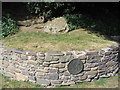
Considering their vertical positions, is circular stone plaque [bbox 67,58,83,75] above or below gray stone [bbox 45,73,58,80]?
above

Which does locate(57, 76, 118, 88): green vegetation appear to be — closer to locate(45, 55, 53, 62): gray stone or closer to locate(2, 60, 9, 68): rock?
locate(45, 55, 53, 62): gray stone

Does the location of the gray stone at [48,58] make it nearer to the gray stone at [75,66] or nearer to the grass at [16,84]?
the gray stone at [75,66]

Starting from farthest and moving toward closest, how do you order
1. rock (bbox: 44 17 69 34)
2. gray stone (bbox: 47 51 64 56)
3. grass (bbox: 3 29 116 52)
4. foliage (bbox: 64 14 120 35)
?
foliage (bbox: 64 14 120 35) < rock (bbox: 44 17 69 34) < grass (bbox: 3 29 116 52) < gray stone (bbox: 47 51 64 56)

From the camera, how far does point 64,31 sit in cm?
648

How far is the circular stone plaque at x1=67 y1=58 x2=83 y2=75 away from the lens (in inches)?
163

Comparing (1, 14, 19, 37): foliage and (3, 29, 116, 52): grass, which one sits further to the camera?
(1, 14, 19, 37): foliage

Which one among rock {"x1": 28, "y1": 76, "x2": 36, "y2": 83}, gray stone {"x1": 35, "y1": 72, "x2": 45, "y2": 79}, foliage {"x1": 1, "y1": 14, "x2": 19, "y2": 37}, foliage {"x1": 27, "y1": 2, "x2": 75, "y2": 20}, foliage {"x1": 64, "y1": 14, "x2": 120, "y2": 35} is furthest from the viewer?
foliage {"x1": 27, "y1": 2, "x2": 75, "y2": 20}

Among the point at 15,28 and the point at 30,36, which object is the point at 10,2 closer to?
the point at 15,28

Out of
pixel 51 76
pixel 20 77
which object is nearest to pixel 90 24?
pixel 51 76

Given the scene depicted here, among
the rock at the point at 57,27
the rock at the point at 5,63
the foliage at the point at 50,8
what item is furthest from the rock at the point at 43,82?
the foliage at the point at 50,8

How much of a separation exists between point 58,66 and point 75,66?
0.50m

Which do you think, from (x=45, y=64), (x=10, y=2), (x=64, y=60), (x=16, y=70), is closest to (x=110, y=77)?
(x=64, y=60)

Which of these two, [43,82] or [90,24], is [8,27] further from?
[90,24]

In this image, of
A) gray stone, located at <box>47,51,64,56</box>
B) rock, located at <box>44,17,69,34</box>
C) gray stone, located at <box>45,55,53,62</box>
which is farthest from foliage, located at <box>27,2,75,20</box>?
gray stone, located at <box>45,55,53,62</box>
